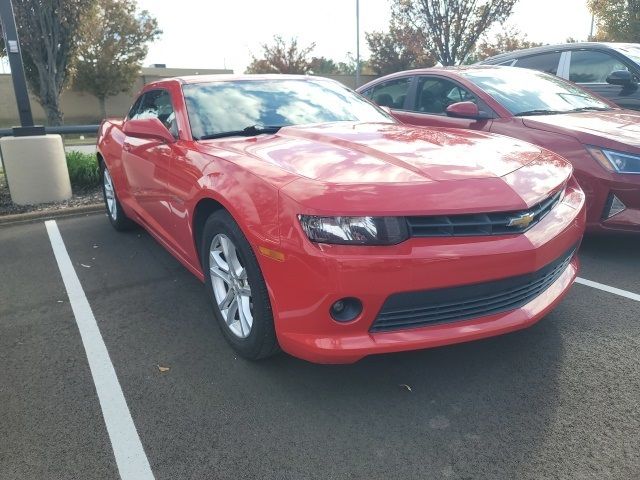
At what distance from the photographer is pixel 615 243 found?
435cm

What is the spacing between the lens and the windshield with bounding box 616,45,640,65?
5777 mm

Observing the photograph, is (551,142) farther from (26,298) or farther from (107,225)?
(107,225)

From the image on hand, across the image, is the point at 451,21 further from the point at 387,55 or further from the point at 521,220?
the point at 521,220

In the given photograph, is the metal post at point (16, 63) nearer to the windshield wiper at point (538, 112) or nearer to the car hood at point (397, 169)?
the car hood at point (397, 169)

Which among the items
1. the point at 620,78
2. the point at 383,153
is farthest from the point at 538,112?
the point at 383,153

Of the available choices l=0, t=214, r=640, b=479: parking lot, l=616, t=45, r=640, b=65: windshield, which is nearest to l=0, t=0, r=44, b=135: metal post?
l=0, t=214, r=640, b=479: parking lot

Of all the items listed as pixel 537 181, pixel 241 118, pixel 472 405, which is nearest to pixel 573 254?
pixel 537 181

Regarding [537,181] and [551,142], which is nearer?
[537,181]

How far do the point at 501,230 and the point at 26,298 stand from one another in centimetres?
324

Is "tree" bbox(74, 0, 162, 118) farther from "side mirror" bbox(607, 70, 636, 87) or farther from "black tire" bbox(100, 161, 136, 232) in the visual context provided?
"side mirror" bbox(607, 70, 636, 87)

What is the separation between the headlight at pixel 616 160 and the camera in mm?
3705

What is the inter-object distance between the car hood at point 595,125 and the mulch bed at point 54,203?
527cm

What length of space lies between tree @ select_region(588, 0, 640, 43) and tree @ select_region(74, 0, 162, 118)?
2529cm

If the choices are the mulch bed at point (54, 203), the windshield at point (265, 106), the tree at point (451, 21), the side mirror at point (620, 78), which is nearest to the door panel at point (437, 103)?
the windshield at point (265, 106)
